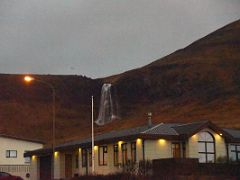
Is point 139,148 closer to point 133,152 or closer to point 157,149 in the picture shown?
point 133,152

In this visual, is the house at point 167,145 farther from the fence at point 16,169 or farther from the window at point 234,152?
the fence at point 16,169

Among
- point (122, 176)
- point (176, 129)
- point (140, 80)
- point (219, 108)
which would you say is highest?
point (140, 80)

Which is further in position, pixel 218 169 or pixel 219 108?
pixel 219 108

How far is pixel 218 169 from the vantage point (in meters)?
41.9

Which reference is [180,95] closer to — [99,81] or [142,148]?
[99,81]

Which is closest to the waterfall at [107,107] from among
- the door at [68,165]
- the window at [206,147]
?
the door at [68,165]

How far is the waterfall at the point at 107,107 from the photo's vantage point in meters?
146

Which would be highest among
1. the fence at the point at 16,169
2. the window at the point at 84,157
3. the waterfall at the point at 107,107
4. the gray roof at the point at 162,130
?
the waterfall at the point at 107,107

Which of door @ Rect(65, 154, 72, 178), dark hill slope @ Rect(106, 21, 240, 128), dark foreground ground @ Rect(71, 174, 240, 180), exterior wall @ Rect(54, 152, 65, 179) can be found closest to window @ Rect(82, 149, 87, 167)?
door @ Rect(65, 154, 72, 178)

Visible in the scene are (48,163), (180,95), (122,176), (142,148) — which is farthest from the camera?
(180,95)

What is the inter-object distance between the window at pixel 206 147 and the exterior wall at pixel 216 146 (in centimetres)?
31

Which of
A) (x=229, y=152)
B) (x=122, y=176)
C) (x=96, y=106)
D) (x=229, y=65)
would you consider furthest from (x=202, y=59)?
(x=122, y=176)

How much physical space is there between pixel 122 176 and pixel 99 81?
144 meters

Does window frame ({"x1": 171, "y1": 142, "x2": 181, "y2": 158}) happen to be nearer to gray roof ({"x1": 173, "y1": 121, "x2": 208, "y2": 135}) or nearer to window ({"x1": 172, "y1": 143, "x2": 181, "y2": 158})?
window ({"x1": 172, "y1": 143, "x2": 181, "y2": 158})
